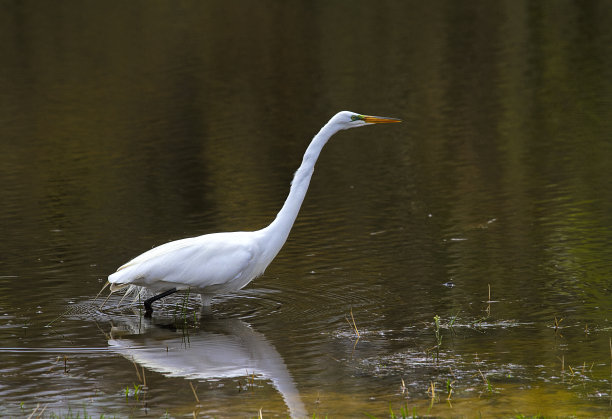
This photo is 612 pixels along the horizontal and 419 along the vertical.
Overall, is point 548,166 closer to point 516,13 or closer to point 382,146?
point 382,146

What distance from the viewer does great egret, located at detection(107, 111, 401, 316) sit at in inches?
292

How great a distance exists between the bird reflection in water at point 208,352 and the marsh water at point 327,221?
0.03 m

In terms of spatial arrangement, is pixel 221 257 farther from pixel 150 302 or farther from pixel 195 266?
pixel 150 302

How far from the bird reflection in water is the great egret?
1.09 ft

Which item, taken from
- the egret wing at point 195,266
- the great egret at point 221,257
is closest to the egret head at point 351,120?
the great egret at point 221,257

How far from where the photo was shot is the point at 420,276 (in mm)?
8367

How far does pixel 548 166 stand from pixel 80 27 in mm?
20209

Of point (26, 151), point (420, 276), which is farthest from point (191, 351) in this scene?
point (26, 151)

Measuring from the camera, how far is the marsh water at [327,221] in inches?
234

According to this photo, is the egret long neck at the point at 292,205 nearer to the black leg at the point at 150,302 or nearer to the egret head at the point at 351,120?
the egret head at the point at 351,120

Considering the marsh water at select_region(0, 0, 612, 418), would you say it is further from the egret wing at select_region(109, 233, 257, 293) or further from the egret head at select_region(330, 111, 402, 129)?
the egret head at select_region(330, 111, 402, 129)

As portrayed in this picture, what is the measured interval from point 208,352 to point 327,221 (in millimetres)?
4037

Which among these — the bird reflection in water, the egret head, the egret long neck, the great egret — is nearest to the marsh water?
the bird reflection in water

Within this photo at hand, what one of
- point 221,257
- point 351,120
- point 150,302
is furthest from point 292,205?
point 150,302
